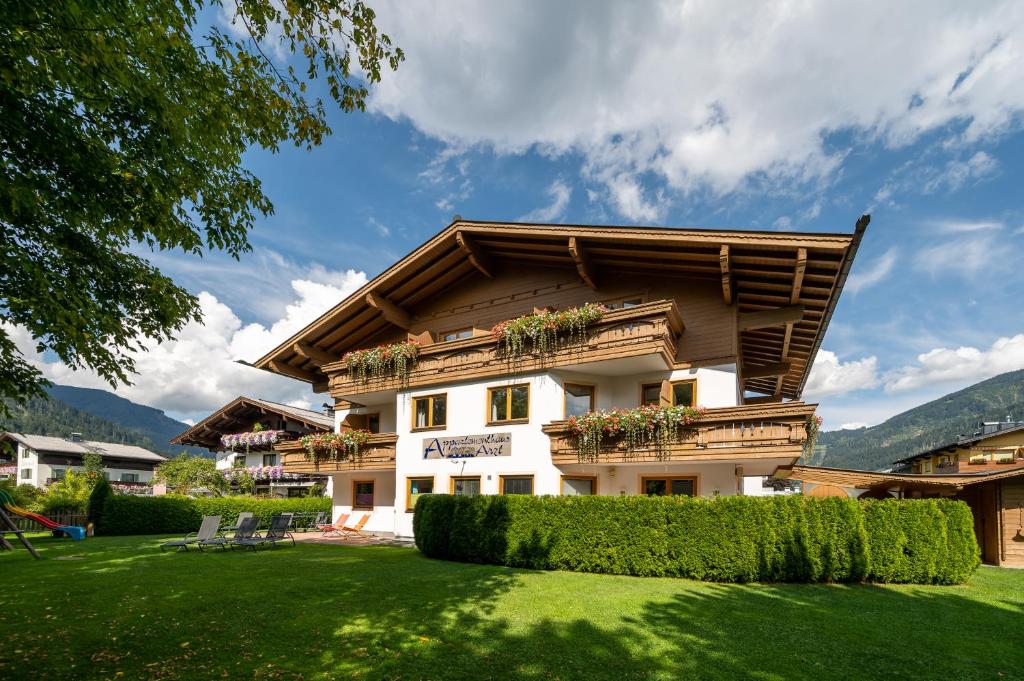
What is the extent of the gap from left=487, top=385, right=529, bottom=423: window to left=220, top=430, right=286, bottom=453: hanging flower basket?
2213 cm

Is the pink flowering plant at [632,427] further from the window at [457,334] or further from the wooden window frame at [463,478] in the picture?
the window at [457,334]

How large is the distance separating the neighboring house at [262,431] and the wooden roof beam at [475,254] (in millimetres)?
19065

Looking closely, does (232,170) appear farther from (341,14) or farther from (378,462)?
(378,462)

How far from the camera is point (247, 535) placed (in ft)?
53.9

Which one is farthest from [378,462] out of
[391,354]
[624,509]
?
[624,509]

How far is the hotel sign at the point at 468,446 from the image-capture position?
18458 millimetres

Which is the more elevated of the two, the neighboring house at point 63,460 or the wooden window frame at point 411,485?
the wooden window frame at point 411,485

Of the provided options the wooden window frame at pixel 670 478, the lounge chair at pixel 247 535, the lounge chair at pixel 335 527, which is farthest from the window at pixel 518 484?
the lounge chair at pixel 335 527

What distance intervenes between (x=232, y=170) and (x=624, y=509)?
9.48 meters

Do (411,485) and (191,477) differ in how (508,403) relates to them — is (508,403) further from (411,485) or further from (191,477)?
(191,477)

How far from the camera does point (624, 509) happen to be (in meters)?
12.2

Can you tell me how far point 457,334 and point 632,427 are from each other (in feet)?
28.3

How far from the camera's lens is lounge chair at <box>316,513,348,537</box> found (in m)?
22.4

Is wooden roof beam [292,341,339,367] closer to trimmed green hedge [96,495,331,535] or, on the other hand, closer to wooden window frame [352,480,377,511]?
wooden window frame [352,480,377,511]
